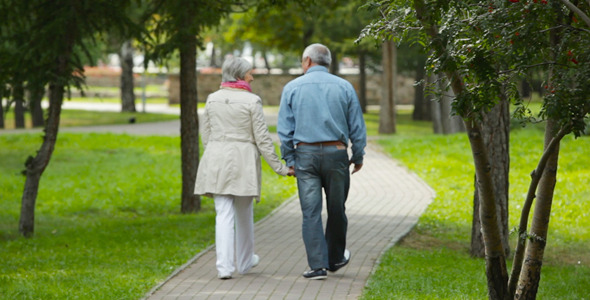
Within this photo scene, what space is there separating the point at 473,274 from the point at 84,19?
18.8 feet

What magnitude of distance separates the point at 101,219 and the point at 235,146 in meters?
7.54

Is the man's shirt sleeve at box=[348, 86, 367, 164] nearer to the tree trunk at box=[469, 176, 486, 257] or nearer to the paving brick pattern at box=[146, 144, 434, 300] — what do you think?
the paving brick pattern at box=[146, 144, 434, 300]

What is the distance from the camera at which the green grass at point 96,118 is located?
34.5 meters

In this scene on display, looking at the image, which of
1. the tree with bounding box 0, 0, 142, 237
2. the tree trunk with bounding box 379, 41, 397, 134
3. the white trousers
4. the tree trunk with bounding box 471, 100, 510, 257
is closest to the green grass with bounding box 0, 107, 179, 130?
the tree trunk with bounding box 379, 41, 397, 134

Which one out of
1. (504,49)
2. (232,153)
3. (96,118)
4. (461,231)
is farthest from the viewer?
(96,118)

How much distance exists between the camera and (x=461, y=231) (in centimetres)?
1101

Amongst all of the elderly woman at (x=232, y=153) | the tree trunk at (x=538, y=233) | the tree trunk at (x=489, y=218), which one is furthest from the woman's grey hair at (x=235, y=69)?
the tree trunk at (x=538, y=233)

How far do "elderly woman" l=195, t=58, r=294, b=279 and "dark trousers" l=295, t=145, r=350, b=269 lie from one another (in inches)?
9.2

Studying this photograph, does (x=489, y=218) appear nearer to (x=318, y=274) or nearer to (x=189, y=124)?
(x=318, y=274)

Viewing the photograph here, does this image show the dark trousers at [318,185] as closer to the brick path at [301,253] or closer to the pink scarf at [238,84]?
the brick path at [301,253]

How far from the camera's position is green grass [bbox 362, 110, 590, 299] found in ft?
23.3

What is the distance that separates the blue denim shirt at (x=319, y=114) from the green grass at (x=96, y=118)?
26.6 metres

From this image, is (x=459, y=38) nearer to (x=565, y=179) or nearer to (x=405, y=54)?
(x=565, y=179)

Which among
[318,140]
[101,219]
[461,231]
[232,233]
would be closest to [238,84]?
[318,140]
